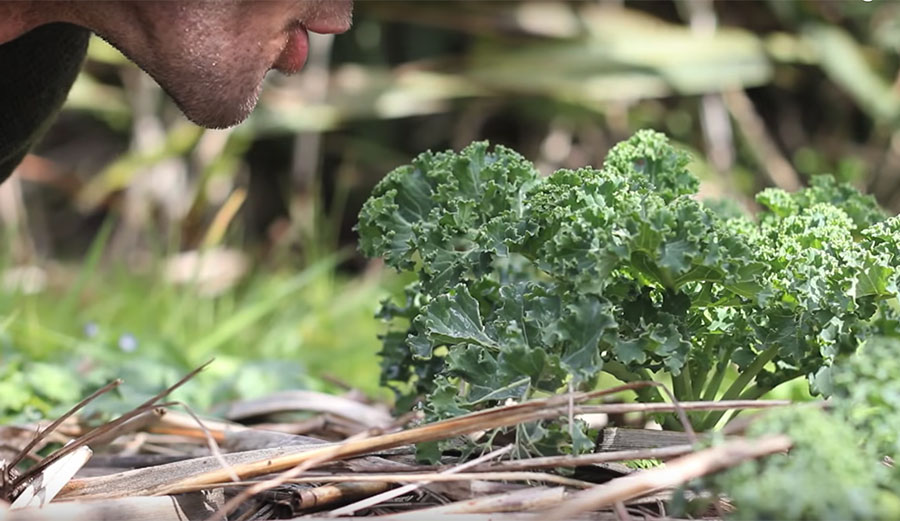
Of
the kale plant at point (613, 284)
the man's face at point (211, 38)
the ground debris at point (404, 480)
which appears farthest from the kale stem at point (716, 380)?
the man's face at point (211, 38)

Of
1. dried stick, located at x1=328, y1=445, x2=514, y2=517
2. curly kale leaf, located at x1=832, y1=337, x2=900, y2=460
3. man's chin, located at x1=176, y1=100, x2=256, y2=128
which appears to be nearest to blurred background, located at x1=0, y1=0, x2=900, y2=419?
man's chin, located at x1=176, y1=100, x2=256, y2=128

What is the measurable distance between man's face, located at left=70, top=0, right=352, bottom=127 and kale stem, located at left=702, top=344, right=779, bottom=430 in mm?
781

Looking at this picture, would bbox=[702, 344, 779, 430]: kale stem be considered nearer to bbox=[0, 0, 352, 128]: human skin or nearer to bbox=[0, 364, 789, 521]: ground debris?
bbox=[0, 364, 789, 521]: ground debris

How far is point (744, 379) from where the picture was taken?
1.48 m

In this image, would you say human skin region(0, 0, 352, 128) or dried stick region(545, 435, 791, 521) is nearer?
dried stick region(545, 435, 791, 521)

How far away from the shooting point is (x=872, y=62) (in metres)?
4.60

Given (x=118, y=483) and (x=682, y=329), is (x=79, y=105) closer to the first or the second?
(x=118, y=483)

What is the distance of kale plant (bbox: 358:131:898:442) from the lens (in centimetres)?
130

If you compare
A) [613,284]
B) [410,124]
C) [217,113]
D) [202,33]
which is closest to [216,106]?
[217,113]

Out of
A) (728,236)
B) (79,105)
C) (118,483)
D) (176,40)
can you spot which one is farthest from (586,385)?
(79,105)

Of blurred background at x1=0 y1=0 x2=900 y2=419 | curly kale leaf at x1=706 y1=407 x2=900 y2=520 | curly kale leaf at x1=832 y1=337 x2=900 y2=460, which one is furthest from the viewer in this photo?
blurred background at x1=0 y1=0 x2=900 y2=419

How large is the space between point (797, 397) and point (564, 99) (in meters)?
2.81

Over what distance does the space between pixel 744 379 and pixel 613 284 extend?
0.79ft

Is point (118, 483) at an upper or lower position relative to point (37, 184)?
lower
